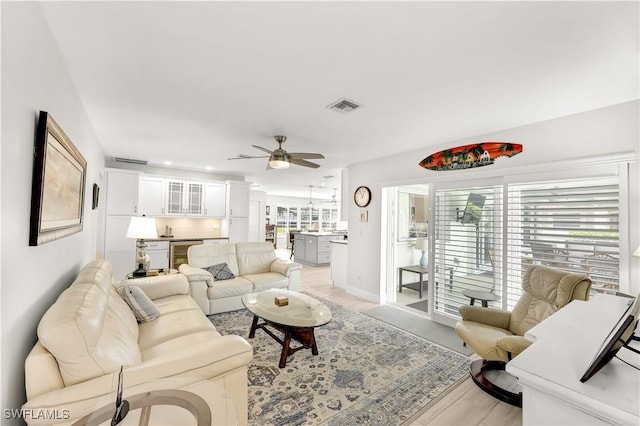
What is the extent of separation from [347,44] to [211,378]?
2.10 m

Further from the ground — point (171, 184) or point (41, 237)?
point (171, 184)

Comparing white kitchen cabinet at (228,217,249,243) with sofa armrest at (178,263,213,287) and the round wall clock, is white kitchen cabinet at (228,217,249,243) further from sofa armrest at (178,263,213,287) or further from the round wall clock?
the round wall clock

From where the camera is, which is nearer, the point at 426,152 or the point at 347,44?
the point at 347,44

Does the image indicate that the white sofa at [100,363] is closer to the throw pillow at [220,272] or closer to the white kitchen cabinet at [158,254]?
the throw pillow at [220,272]

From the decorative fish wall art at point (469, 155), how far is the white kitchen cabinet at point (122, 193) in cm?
520

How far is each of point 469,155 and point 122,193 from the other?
5823mm

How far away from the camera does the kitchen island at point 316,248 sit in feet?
25.6

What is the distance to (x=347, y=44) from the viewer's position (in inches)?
65.2

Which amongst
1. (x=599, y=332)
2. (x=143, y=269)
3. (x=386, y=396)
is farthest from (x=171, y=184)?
(x=599, y=332)

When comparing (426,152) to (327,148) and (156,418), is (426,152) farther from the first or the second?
(156,418)

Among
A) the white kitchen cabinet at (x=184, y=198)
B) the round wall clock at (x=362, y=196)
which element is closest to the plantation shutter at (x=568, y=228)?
the round wall clock at (x=362, y=196)

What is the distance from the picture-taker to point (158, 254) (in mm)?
5574

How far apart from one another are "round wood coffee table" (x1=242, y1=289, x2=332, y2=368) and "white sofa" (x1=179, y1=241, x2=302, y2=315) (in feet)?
2.66

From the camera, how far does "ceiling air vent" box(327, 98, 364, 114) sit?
96.9 inches
